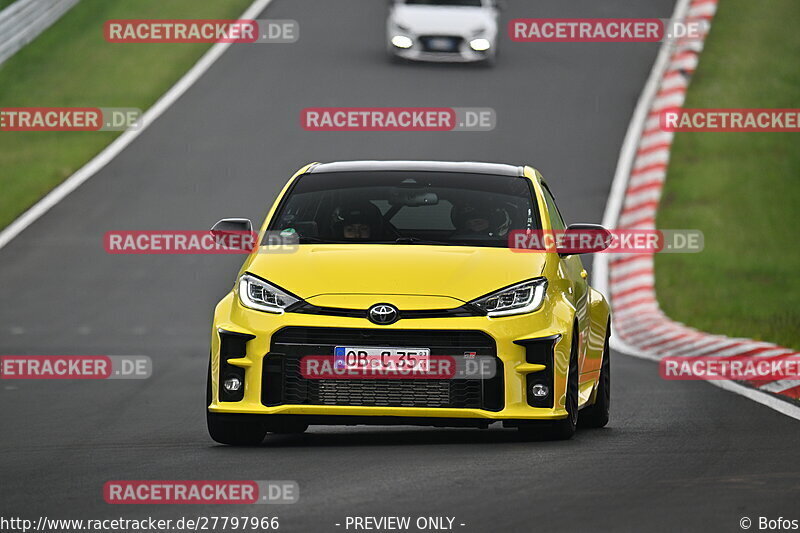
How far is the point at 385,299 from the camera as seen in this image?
921cm

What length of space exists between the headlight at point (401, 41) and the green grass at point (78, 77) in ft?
13.0

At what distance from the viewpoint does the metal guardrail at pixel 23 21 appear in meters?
32.8

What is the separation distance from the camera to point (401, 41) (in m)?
31.6

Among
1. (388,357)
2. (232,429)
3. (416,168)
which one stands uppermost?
(416,168)

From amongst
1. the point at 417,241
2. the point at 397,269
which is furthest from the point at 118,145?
the point at 397,269

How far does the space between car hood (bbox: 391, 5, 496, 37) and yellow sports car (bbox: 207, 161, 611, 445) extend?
2115cm

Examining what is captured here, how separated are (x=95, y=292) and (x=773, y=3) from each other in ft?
65.3

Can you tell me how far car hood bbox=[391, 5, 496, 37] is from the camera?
30.8 metres

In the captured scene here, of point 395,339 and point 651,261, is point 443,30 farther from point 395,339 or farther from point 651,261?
point 395,339

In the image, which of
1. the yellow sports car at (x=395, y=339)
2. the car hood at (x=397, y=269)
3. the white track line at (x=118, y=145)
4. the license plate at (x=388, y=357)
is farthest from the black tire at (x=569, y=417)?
the white track line at (x=118, y=145)

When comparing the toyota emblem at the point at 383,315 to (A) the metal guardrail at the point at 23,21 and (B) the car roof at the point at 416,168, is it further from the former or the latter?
(A) the metal guardrail at the point at 23,21

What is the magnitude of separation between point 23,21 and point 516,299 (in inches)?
1027

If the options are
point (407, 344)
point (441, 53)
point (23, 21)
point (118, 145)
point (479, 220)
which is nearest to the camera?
point (407, 344)

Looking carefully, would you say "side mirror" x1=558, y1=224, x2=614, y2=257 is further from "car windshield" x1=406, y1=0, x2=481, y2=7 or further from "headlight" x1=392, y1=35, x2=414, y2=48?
"car windshield" x1=406, y1=0, x2=481, y2=7
